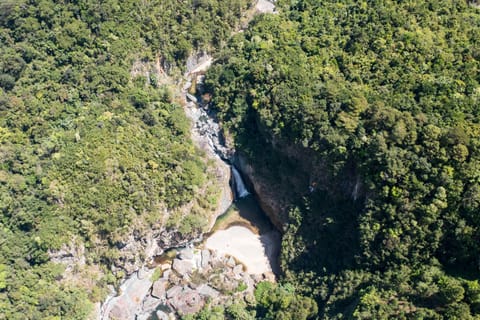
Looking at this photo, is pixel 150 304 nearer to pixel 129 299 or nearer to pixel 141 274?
pixel 129 299

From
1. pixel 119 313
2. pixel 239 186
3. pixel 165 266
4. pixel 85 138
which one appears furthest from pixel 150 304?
pixel 85 138

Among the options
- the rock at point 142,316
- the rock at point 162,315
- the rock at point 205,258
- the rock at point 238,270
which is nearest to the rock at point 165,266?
the rock at point 205,258

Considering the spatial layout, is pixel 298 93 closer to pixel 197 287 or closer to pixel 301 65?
pixel 301 65

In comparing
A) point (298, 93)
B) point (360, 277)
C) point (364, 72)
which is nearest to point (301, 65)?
point (298, 93)

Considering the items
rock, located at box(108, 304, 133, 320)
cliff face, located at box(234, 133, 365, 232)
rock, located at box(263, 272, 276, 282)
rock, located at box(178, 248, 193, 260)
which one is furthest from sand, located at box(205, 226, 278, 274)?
rock, located at box(108, 304, 133, 320)

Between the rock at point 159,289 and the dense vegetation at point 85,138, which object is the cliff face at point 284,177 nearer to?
the dense vegetation at point 85,138

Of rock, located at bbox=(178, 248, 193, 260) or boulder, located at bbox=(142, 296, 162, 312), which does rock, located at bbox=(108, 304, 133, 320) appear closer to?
boulder, located at bbox=(142, 296, 162, 312)
